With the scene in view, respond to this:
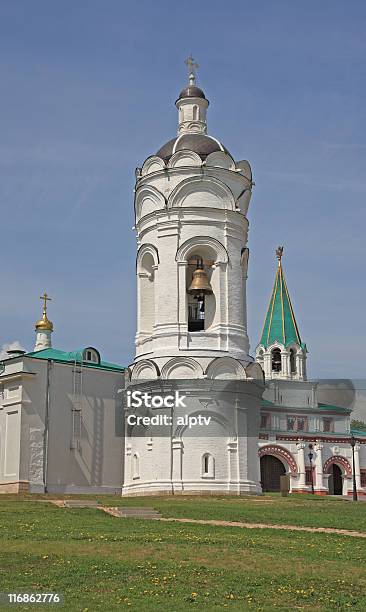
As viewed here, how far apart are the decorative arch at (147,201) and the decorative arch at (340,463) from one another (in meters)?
26.9

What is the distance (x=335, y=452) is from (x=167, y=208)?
28.3 m

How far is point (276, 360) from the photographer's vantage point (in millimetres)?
57438

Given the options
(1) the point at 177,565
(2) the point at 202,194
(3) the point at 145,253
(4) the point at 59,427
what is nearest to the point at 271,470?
(4) the point at 59,427

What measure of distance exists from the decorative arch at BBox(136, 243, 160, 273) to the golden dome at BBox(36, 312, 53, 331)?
1050 cm

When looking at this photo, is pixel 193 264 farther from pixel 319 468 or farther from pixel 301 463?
pixel 319 468

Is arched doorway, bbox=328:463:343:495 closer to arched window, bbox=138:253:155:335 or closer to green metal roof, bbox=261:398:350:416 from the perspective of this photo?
green metal roof, bbox=261:398:350:416

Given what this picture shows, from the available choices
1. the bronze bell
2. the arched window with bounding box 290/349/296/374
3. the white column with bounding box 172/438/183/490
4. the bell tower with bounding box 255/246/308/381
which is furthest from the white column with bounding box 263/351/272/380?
the white column with bounding box 172/438/183/490

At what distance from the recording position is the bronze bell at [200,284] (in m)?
31.4

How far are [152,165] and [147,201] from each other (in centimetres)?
141

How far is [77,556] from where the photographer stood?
13805 mm

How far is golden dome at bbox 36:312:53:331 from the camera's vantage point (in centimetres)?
4238

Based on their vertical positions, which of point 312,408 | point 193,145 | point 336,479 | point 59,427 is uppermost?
point 193,145

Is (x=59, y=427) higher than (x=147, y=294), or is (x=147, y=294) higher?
(x=147, y=294)

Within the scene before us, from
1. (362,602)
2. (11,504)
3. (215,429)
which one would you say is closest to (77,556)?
(362,602)
